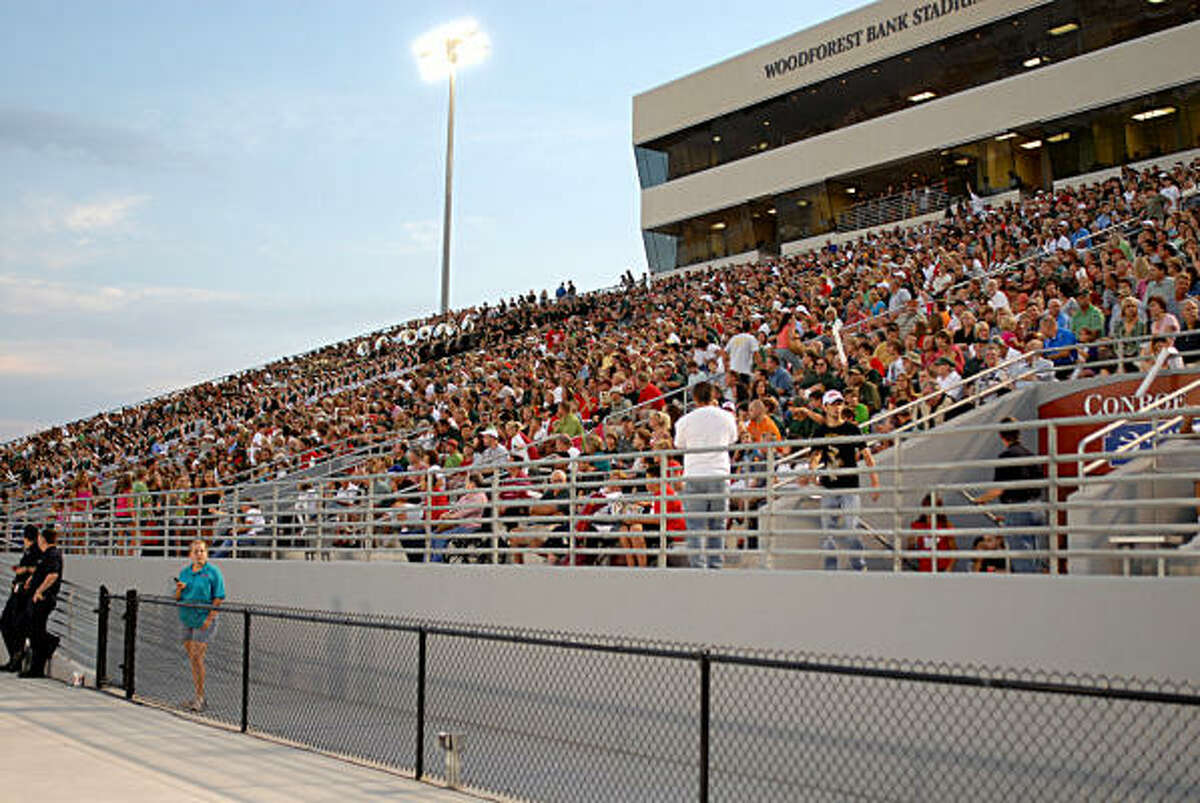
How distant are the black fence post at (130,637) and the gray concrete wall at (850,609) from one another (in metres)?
2.40

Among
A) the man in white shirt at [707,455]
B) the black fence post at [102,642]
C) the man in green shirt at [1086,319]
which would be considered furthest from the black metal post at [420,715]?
the man in green shirt at [1086,319]

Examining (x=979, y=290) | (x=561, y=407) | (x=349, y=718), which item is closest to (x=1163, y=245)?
(x=979, y=290)

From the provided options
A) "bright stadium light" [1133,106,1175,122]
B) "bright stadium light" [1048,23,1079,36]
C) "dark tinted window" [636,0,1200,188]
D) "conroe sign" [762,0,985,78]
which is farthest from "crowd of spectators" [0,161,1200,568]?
"conroe sign" [762,0,985,78]

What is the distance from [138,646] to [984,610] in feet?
30.5

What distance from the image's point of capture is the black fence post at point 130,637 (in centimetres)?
1312

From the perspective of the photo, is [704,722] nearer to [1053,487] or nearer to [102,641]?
[1053,487]

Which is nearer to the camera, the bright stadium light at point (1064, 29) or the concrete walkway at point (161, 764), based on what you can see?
the concrete walkway at point (161, 764)

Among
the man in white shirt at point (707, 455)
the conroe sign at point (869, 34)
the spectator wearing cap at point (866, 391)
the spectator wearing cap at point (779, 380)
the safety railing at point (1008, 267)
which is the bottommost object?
the man in white shirt at point (707, 455)

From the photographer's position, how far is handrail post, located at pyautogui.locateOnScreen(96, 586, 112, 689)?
13891 mm

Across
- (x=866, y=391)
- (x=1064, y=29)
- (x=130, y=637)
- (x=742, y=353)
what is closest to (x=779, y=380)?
(x=866, y=391)

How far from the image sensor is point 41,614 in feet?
51.0

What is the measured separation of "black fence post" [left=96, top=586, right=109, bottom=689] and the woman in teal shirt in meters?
1.58

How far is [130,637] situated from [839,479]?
7513 millimetres

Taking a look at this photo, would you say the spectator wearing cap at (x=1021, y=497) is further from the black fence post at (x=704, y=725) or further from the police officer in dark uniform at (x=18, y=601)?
the police officer in dark uniform at (x=18, y=601)
